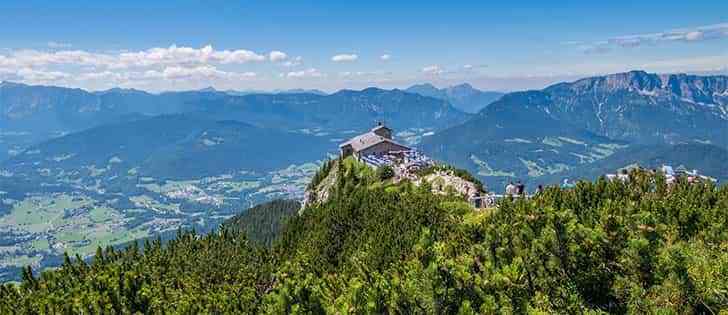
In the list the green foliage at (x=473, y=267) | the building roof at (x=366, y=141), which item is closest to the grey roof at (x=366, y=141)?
the building roof at (x=366, y=141)

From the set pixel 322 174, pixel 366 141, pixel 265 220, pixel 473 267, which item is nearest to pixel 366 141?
pixel 366 141

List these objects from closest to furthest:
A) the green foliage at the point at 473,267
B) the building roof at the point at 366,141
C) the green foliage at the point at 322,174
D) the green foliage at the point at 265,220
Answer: the green foliage at the point at 473,267
the building roof at the point at 366,141
the green foliage at the point at 322,174
the green foliage at the point at 265,220

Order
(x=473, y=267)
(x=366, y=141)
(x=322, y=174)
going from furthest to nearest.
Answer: (x=322, y=174), (x=366, y=141), (x=473, y=267)

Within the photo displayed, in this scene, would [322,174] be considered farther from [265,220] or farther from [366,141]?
[265,220]

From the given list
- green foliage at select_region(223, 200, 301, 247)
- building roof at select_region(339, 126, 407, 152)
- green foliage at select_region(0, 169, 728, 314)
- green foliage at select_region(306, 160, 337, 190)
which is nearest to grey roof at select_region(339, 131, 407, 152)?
building roof at select_region(339, 126, 407, 152)

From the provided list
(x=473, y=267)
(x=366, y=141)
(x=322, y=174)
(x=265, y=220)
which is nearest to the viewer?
(x=473, y=267)

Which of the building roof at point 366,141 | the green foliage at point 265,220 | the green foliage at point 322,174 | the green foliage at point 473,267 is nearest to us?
the green foliage at point 473,267

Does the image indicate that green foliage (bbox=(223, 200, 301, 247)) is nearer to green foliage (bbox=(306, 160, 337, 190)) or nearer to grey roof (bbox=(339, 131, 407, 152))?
green foliage (bbox=(306, 160, 337, 190))

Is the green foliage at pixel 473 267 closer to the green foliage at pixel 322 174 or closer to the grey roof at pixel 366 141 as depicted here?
A: the grey roof at pixel 366 141
